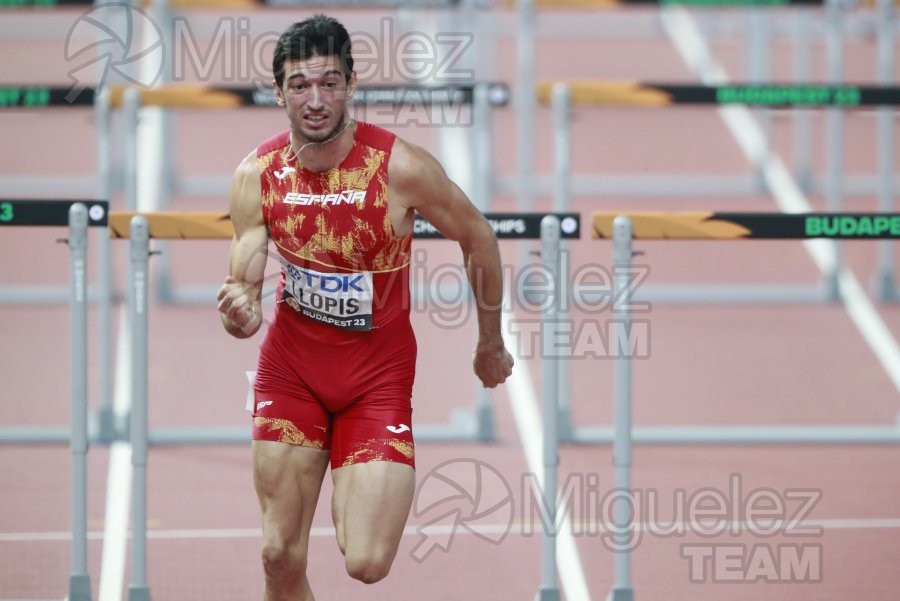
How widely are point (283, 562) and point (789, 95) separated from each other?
203 inches

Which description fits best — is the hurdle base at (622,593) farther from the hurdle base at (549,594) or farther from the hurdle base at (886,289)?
the hurdle base at (886,289)

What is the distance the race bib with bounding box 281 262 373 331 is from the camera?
4832 millimetres

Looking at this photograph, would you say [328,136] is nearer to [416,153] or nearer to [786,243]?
[416,153]

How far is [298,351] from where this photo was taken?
4945 millimetres

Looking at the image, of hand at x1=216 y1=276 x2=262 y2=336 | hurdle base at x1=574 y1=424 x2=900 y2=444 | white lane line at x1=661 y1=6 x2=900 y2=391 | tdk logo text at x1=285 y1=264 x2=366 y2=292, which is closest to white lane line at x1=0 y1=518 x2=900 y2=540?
hurdle base at x1=574 y1=424 x2=900 y2=444

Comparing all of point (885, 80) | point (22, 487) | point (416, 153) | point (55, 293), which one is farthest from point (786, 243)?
point (416, 153)

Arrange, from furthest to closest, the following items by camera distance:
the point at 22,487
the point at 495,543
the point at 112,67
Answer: the point at 112,67 < the point at 22,487 < the point at 495,543

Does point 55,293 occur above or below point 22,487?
above

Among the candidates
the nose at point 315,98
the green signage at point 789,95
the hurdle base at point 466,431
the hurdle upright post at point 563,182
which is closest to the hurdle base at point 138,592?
the nose at point 315,98

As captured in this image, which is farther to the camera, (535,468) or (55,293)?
(55,293)

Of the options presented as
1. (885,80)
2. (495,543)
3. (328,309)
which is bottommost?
(495,543)

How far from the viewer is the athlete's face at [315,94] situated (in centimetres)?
466

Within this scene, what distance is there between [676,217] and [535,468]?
84.6 inches

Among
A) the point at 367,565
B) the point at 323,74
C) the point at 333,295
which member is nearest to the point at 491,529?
the point at 367,565
